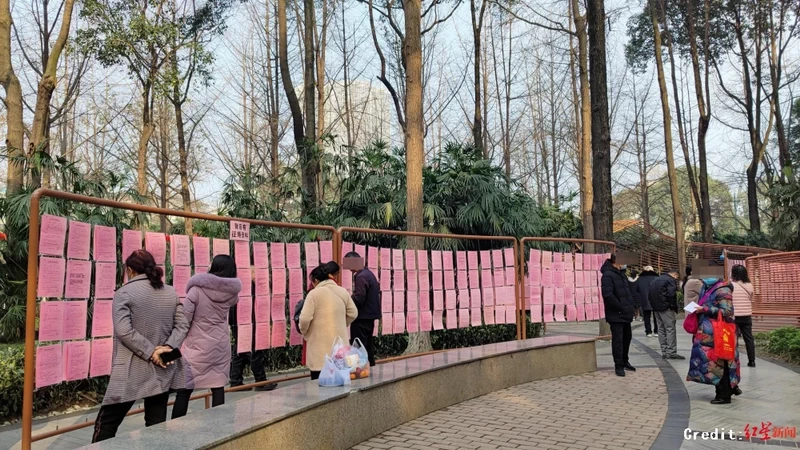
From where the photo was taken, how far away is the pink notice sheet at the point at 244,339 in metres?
6.28

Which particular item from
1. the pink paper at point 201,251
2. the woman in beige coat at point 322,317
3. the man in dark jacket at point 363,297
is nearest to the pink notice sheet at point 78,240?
the pink paper at point 201,251

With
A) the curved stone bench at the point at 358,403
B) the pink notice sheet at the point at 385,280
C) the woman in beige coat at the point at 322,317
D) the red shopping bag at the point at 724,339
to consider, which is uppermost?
the pink notice sheet at the point at 385,280

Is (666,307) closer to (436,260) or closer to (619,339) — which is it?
(619,339)

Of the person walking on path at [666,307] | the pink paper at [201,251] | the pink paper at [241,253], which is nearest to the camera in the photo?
the pink paper at [201,251]

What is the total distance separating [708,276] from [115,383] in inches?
259

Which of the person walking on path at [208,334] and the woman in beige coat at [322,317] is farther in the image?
the woman in beige coat at [322,317]

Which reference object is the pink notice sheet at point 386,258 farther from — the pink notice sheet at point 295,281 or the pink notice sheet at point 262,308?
the pink notice sheet at point 262,308

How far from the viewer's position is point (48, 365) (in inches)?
174

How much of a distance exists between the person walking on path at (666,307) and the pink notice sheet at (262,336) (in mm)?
7408

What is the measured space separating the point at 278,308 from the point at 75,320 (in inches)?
94.0

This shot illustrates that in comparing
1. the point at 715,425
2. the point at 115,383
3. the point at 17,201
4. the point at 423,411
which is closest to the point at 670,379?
the point at 715,425

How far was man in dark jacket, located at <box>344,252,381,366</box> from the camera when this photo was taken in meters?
7.24

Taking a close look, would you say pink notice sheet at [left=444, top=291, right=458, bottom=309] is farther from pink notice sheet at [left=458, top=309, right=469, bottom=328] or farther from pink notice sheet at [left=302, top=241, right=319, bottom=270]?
pink notice sheet at [left=302, top=241, right=319, bottom=270]

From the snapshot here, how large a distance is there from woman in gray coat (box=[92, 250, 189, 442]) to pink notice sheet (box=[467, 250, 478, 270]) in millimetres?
5275
